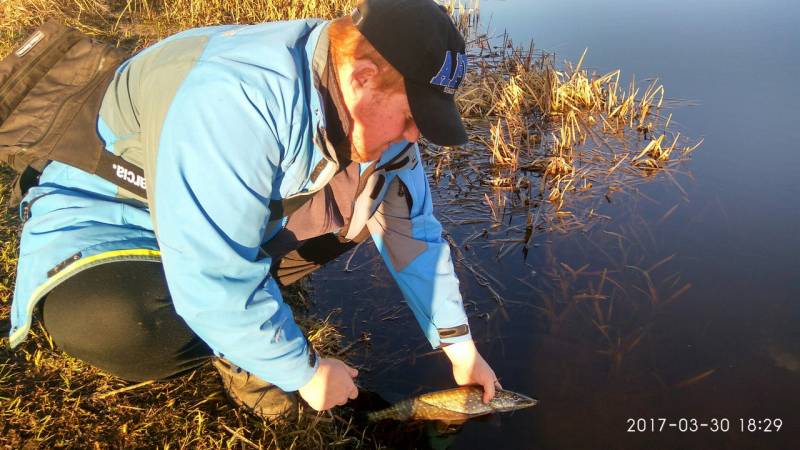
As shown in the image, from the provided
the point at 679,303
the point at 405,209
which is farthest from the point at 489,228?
the point at 405,209

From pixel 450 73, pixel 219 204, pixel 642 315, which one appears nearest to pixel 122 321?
pixel 219 204

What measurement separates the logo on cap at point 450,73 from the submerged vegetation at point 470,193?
64.2 inches

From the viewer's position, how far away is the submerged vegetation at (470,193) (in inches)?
99.4

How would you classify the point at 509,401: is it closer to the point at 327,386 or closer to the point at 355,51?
the point at 327,386

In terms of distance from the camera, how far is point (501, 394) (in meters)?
3.01

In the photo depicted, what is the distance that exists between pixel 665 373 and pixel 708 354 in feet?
1.13

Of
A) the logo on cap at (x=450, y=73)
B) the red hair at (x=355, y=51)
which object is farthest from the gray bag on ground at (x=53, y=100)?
the logo on cap at (x=450, y=73)

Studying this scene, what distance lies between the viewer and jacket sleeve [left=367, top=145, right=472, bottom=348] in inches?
106

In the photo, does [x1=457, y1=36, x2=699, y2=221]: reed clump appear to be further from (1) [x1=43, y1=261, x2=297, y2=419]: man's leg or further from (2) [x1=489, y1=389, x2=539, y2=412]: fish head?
(1) [x1=43, y1=261, x2=297, y2=419]: man's leg

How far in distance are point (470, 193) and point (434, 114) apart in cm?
320

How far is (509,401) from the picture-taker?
10.0 feet

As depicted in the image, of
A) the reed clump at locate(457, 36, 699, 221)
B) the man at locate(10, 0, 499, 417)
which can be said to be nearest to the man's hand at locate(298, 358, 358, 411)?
the man at locate(10, 0, 499, 417)

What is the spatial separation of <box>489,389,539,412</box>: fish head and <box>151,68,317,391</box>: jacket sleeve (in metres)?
1.47

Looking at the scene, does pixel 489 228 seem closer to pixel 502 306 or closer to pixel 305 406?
pixel 502 306
